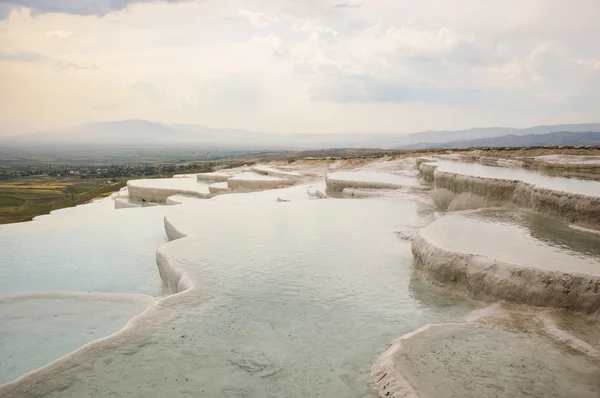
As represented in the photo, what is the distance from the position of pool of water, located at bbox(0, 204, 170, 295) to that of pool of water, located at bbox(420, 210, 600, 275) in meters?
4.05

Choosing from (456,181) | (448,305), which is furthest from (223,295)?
(456,181)

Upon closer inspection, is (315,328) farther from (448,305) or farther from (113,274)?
(113,274)

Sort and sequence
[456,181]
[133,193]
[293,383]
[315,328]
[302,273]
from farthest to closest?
1. [133,193]
2. [456,181]
3. [302,273]
4. [315,328]
5. [293,383]

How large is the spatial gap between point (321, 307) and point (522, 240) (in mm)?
2816

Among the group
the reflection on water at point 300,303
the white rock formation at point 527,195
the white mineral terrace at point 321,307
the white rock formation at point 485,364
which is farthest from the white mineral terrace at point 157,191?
the white rock formation at point 485,364

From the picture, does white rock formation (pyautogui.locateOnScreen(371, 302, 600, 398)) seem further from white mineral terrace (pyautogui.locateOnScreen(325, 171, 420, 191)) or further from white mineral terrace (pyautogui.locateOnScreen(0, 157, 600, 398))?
white mineral terrace (pyautogui.locateOnScreen(325, 171, 420, 191))

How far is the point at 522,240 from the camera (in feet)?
17.5

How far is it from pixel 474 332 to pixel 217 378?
2.17 meters

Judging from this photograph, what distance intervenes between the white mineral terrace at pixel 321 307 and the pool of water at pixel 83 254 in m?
0.04

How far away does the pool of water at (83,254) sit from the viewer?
6003 millimetres

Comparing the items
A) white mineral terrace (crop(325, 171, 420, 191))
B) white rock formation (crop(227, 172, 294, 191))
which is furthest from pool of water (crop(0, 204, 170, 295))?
white rock formation (crop(227, 172, 294, 191))

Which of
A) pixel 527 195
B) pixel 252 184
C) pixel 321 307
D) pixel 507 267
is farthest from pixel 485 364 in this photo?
pixel 252 184

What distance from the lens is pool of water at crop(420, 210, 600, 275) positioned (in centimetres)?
443

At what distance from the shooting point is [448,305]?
176 inches
